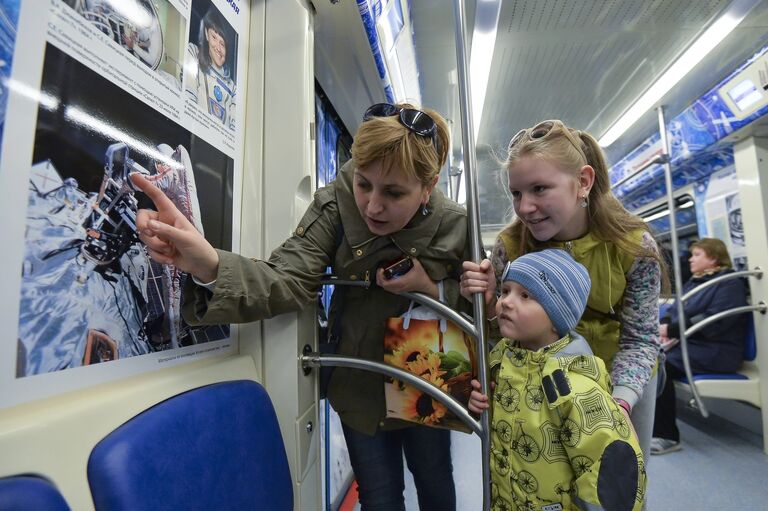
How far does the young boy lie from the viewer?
2.91ft

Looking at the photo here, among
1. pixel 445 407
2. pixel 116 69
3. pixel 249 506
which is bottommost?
pixel 249 506

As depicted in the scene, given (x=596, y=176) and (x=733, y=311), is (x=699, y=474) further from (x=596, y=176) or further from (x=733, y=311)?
(x=596, y=176)

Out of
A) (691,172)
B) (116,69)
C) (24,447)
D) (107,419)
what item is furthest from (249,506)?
(691,172)

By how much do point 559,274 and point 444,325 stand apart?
0.34 meters

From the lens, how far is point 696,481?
252 cm

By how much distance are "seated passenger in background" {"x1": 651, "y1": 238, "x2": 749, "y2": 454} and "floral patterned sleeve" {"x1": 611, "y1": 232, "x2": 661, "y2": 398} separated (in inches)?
96.0

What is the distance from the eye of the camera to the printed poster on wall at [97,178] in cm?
55

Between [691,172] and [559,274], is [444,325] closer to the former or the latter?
[559,274]

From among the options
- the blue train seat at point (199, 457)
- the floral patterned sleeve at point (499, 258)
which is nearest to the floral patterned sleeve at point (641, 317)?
the floral patterned sleeve at point (499, 258)

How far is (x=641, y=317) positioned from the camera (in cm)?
116

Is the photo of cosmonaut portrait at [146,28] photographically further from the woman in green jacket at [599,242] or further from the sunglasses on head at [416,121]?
the woman in green jacket at [599,242]

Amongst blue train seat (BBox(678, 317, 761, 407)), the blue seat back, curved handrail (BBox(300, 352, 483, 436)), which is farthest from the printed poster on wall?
the blue seat back

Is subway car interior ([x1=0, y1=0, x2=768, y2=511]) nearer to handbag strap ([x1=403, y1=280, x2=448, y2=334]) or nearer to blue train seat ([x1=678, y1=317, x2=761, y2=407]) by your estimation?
handbag strap ([x1=403, y1=280, x2=448, y2=334])

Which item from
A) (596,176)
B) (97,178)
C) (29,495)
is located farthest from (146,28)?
(596,176)
